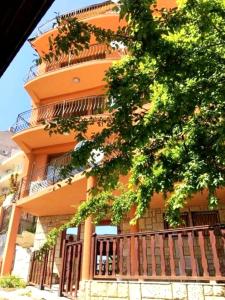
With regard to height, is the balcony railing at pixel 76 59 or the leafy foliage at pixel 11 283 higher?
the balcony railing at pixel 76 59

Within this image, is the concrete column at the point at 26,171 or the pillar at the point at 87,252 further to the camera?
the concrete column at the point at 26,171

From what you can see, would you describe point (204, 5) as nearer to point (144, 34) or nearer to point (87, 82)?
point (144, 34)

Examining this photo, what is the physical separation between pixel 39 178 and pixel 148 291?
10.6 m

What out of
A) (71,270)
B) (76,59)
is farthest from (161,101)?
(76,59)

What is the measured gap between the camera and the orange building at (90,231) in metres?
6.91

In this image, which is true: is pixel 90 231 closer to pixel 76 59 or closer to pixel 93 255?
pixel 93 255

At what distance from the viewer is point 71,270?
28.1ft

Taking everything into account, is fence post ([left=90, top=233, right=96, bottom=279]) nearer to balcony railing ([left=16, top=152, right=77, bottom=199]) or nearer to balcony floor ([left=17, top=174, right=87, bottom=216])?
balcony floor ([left=17, top=174, right=87, bottom=216])

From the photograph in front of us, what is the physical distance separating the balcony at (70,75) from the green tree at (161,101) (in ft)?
33.3

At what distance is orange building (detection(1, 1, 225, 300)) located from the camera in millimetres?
6910

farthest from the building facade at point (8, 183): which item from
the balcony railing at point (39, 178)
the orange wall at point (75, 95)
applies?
the orange wall at point (75, 95)

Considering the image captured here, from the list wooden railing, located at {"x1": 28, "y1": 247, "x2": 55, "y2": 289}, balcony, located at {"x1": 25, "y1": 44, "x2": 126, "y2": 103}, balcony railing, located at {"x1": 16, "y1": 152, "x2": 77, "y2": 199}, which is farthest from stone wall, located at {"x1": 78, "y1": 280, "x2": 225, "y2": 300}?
balcony, located at {"x1": 25, "y1": 44, "x2": 126, "y2": 103}

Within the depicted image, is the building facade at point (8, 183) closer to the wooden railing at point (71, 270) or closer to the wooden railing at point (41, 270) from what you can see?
the wooden railing at point (41, 270)

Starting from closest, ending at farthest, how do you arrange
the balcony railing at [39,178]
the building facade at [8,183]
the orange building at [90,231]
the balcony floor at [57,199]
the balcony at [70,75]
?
the orange building at [90,231]
the balcony floor at [57,199]
the balcony railing at [39,178]
the balcony at [70,75]
the building facade at [8,183]
